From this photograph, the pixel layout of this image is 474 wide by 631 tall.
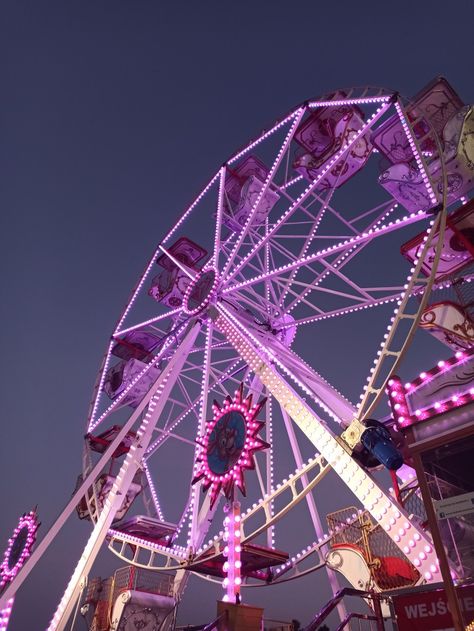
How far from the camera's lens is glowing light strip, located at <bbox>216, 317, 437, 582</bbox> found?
19.1 ft

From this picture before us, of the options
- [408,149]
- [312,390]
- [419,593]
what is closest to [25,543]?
[312,390]

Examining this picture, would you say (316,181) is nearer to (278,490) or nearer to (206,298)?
(206,298)

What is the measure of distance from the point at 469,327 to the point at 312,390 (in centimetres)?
323

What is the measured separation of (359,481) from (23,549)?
44.8ft

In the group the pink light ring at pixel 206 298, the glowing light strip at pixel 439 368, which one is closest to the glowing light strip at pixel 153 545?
the pink light ring at pixel 206 298

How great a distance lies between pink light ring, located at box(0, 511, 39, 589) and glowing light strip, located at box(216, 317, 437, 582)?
1100 centimetres

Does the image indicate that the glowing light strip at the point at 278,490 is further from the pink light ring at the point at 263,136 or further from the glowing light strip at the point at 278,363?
the pink light ring at the point at 263,136

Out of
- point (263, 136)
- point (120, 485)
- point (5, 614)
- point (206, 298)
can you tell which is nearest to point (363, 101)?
point (263, 136)

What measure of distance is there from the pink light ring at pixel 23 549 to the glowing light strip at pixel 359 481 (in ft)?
36.1

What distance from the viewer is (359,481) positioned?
22.7 ft

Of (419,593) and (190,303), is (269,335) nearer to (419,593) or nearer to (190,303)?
(190,303)

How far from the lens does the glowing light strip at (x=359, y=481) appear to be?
583cm

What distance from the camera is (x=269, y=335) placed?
12.5 meters

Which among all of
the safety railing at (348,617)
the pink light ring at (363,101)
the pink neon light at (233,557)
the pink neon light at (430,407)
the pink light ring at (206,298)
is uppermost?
the pink light ring at (363,101)
